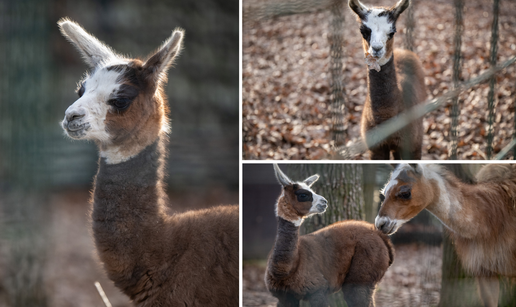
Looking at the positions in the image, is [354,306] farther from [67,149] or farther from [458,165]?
[67,149]

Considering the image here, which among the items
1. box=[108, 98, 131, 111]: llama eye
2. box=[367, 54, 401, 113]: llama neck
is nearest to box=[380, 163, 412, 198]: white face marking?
box=[367, 54, 401, 113]: llama neck

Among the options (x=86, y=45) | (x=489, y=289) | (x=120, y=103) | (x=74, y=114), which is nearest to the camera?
(x=74, y=114)

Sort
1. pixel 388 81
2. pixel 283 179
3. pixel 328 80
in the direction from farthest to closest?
pixel 328 80
pixel 283 179
pixel 388 81

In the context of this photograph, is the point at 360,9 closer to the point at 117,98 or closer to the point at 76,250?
the point at 117,98

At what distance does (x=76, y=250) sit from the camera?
1679 millimetres

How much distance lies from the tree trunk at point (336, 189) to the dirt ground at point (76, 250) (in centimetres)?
38

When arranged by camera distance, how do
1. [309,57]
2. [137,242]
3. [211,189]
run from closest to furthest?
1. [137,242]
2. [211,189]
3. [309,57]

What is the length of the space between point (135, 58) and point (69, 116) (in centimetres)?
43

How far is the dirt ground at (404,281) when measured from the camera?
1.69 metres

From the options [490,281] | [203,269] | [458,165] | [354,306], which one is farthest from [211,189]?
[490,281]

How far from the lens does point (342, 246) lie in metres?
1.61

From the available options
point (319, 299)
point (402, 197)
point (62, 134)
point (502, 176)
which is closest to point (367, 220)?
point (402, 197)

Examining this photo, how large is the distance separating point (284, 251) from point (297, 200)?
0.79 ft

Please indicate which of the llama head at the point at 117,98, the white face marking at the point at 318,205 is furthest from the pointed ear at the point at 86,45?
the white face marking at the point at 318,205
